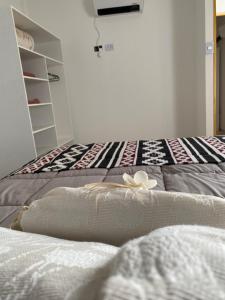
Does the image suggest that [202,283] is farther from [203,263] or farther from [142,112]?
[142,112]

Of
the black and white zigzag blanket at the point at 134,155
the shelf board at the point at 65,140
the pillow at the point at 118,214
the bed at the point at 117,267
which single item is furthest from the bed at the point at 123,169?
the shelf board at the point at 65,140

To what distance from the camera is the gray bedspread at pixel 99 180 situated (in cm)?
93

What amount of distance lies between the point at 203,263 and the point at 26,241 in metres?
0.27

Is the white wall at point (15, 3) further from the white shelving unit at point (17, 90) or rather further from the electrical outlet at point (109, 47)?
the electrical outlet at point (109, 47)

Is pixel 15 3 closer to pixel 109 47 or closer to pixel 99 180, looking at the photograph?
pixel 109 47

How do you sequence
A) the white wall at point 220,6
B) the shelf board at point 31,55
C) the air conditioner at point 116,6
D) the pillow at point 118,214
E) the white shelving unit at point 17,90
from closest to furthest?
the pillow at point 118,214, the white shelving unit at point 17,90, the shelf board at point 31,55, the white wall at point 220,6, the air conditioner at point 116,6

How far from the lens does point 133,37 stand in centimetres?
308

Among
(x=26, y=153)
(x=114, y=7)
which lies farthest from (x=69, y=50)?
(x=26, y=153)

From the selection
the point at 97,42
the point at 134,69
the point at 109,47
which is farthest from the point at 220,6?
the point at 97,42

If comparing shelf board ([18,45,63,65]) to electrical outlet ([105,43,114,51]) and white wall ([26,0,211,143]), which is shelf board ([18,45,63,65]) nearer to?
white wall ([26,0,211,143])

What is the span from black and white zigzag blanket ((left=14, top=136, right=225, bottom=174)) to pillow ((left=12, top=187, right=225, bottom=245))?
0.85m

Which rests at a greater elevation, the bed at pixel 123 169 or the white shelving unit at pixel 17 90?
the white shelving unit at pixel 17 90

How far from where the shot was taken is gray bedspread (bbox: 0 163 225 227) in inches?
36.6

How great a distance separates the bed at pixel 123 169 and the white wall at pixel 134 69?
58.1 inches
